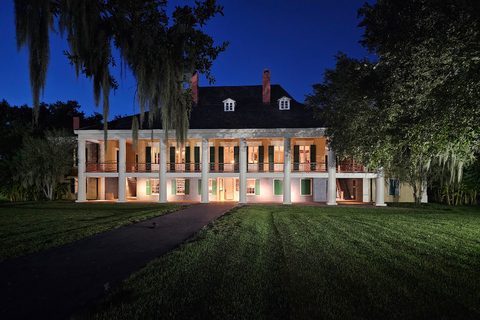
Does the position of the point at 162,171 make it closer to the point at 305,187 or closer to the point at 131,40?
the point at 305,187

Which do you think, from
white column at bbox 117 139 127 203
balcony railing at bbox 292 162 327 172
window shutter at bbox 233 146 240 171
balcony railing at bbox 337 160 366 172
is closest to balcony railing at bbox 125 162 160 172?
white column at bbox 117 139 127 203

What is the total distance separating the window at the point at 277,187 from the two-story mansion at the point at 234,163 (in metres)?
0.07

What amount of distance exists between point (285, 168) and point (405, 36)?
10.9 m

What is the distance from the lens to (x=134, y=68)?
233 inches

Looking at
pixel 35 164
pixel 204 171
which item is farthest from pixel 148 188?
pixel 35 164

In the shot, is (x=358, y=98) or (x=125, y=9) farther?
(x=358, y=98)

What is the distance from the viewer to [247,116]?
1942cm

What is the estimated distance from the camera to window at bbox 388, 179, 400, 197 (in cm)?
2012

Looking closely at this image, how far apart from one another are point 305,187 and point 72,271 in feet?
56.0

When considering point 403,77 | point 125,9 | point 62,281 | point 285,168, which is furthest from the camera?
point 285,168

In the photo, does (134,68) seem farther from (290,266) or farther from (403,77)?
(403,77)

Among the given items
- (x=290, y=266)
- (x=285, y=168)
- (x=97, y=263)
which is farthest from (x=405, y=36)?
(x=285, y=168)

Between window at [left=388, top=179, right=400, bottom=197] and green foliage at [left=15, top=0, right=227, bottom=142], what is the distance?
18.9 m

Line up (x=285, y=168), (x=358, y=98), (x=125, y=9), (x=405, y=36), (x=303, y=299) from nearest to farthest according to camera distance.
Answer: (x=303, y=299) → (x=125, y=9) → (x=405, y=36) → (x=358, y=98) → (x=285, y=168)
